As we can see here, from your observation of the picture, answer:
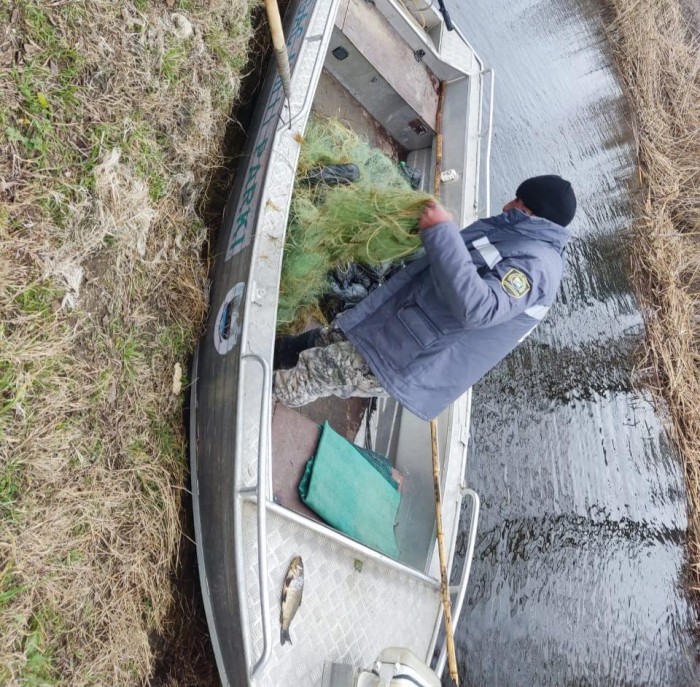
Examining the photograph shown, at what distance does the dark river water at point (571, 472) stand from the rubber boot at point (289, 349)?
7.31 ft

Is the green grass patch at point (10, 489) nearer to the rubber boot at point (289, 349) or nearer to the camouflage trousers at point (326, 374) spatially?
the camouflage trousers at point (326, 374)

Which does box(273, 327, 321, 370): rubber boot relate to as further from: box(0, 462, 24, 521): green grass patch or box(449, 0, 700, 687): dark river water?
box(449, 0, 700, 687): dark river water

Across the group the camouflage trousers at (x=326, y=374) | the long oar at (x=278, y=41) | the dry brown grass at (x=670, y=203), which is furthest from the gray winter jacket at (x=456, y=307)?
the dry brown grass at (x=670, y=203)

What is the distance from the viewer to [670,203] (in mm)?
6363

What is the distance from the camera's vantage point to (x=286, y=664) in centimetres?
218

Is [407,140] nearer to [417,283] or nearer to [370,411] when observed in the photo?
[370,411]

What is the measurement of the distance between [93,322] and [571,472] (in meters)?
3.96

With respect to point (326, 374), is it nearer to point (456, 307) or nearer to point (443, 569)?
point (456, 307)

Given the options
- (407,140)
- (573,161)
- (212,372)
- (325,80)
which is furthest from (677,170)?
(212,372)

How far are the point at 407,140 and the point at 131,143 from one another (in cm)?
253

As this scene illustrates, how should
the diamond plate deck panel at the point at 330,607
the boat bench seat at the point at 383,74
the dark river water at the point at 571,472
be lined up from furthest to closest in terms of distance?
the dark river water at the point at 571,472 → the boat bench seat at the point at 383,74 → the diamond plate deck panel at the point at 330,607

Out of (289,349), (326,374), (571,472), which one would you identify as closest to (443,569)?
(326,374)

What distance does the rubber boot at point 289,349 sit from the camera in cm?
273

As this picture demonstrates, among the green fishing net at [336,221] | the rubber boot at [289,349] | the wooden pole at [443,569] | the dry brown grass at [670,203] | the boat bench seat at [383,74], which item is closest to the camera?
the green fishing net at [336,221]
